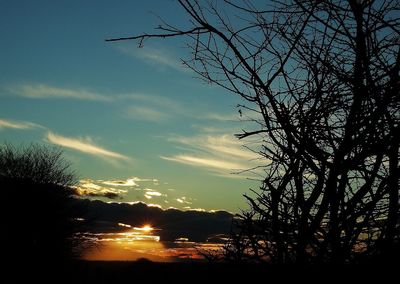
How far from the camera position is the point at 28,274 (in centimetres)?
4466

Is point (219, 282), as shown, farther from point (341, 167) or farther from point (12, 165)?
point (12, 165)

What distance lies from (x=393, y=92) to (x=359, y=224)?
0.69m

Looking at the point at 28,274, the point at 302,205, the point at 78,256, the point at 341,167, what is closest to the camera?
the point at 341,167

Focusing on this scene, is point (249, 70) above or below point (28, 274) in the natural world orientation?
above

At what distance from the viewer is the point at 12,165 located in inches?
1866

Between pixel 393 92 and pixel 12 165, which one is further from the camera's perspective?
pixel 12 165

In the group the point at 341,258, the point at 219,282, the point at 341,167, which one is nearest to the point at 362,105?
the point at 341,167

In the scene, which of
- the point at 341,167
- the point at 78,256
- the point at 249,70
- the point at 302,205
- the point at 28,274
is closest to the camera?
the point at 341,167

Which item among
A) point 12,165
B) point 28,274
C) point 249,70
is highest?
point 12,165

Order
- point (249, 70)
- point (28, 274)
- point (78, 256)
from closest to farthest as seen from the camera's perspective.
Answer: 1. point (249, 70)
2. point (28, 274)
3. point (78, 256)

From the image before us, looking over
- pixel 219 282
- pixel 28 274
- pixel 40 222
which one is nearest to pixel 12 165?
pixel 40 222

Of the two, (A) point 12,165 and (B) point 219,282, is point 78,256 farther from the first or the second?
(B) point 219,282

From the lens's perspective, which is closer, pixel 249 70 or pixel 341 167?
pixel 341 167

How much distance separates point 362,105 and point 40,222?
154ft
